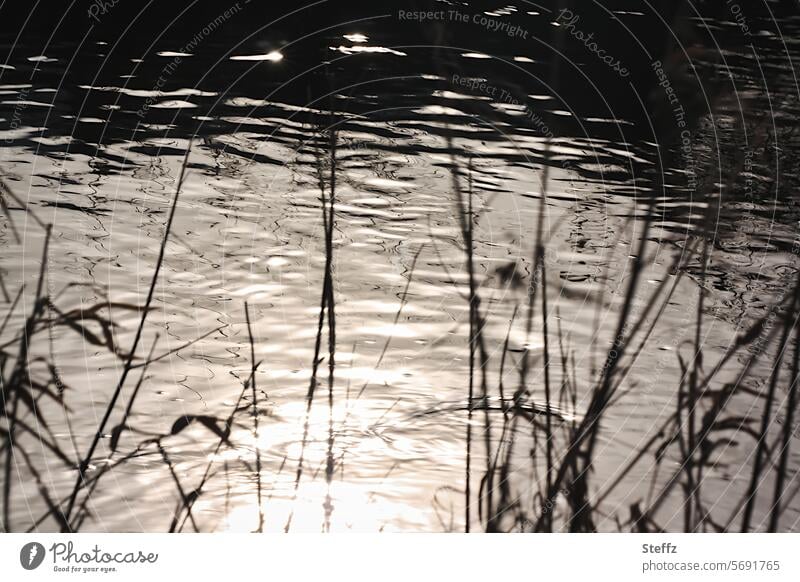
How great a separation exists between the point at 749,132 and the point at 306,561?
0.84 meters

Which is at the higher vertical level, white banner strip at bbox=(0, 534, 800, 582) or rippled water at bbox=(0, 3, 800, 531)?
rippled water at bbox=(0, 3, 800, 531)

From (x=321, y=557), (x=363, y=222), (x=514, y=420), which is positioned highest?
(x=363, y=222)

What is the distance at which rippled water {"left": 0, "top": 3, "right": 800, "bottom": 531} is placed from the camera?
113 cm

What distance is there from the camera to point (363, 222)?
3.83ft

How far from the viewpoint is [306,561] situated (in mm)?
1122

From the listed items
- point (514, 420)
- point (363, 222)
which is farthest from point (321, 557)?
A: point (363, 222)

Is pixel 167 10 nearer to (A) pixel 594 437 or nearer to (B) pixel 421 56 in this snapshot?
(B) pixel 421 56

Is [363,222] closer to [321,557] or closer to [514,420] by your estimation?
[514,420]

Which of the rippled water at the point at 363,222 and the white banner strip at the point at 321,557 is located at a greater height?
the rippled water at the point at 363,222

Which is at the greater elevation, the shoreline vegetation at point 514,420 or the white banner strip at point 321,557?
the shoreline vegetation at point 514,420

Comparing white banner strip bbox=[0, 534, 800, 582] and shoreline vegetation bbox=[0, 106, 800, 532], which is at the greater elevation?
shoreline vegetation bbox=[0, 106, 800, 532]

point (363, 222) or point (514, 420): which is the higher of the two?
point (363, 222)

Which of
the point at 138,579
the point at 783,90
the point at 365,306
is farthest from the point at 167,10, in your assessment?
Result: the point at 783,90

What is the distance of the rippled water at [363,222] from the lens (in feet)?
3.72
